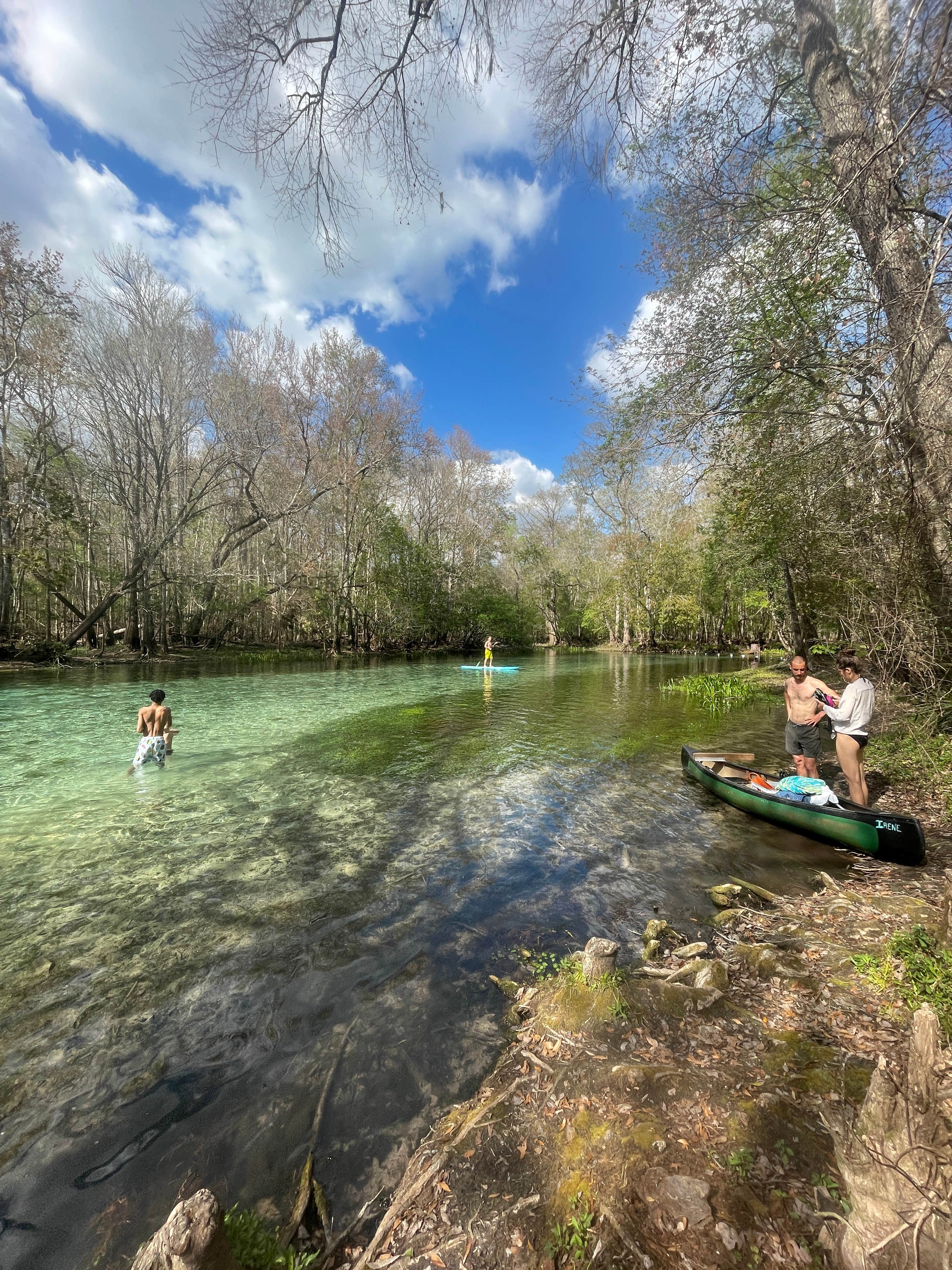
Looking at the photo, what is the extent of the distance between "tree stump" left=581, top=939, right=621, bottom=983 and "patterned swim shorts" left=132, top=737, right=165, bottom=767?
819cm

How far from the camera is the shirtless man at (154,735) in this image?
8.34m

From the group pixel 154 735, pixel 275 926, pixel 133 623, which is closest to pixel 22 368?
pixel 133 623

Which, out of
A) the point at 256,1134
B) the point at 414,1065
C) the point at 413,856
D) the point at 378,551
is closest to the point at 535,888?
the point at 413,856

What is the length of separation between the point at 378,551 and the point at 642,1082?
35.2 m

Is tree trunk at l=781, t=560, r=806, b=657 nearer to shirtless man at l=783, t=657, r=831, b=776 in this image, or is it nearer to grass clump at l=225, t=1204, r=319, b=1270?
shirtless man at l=783, t=657, r=831, b=776

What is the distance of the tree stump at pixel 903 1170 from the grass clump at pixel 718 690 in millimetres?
15230

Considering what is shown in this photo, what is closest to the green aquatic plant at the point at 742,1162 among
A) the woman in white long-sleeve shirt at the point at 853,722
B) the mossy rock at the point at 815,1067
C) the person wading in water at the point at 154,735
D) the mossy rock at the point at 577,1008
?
the mossy rock at the point at 815,1067

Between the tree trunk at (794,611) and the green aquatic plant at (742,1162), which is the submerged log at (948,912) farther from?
the tree trunk at (794,611)

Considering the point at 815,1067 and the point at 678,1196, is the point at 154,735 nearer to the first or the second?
the point at 678,1196

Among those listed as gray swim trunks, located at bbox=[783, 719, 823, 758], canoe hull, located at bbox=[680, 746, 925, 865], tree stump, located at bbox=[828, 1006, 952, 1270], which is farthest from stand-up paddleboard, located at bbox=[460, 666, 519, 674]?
tree stump, located at bbox=[828, 1006, 952, 1270]

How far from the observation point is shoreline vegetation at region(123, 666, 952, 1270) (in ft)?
4.81

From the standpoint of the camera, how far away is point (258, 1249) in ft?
→ 6.02

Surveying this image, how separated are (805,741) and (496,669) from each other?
65.3 feet

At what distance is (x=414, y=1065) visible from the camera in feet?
9.05
